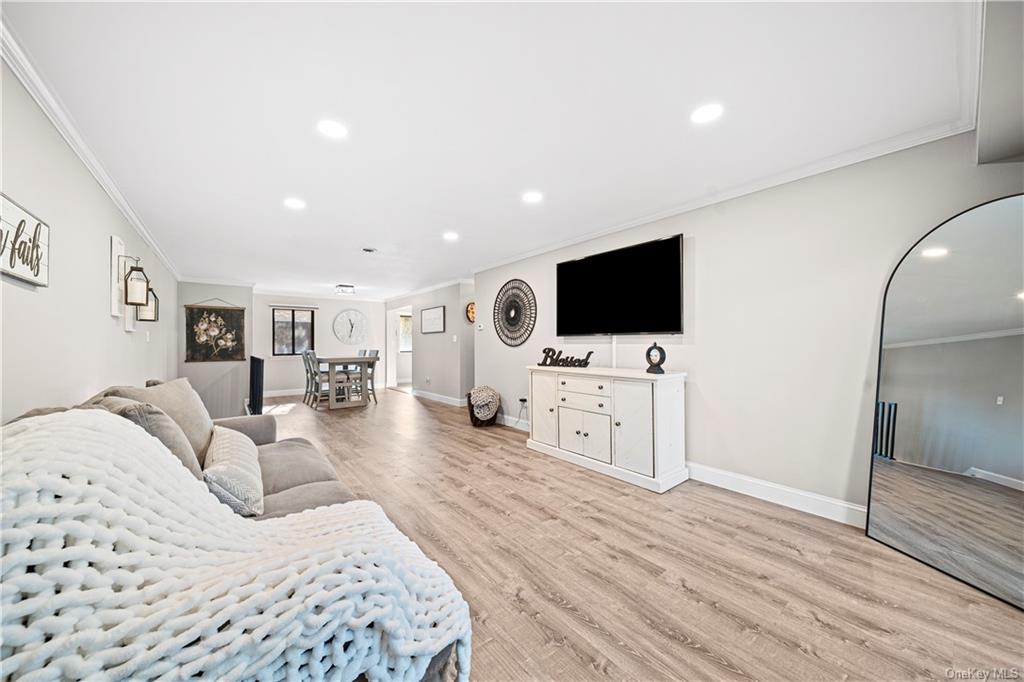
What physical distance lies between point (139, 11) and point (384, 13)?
840 mm

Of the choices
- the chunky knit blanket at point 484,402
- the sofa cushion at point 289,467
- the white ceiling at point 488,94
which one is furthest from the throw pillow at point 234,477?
the chunky knit blanket at point 484,402

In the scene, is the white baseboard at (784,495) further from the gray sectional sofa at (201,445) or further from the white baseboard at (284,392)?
the white baseboard at (284,392)

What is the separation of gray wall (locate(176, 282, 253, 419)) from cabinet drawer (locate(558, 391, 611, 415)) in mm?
6076

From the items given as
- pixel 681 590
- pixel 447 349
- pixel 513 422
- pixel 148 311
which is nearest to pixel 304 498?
pixel 681 590

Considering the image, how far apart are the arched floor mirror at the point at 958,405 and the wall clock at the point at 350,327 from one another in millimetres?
9203

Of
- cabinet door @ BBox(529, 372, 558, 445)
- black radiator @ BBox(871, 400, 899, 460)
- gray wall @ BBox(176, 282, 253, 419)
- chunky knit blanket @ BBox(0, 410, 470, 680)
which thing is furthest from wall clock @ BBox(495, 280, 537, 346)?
gray wall @ BBox(176, 282, 253, 419)

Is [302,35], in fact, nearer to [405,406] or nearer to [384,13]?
[384,13]

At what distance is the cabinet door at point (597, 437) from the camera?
339 centimetres

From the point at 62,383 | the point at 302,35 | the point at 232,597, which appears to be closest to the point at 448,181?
the point at 302,35

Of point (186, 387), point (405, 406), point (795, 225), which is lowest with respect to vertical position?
point (405, 406)

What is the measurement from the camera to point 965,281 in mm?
2047

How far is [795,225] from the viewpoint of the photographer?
8.86 ft

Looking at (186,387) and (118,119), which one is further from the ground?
(118,119)

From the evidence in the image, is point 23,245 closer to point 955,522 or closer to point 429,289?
point 955,522
